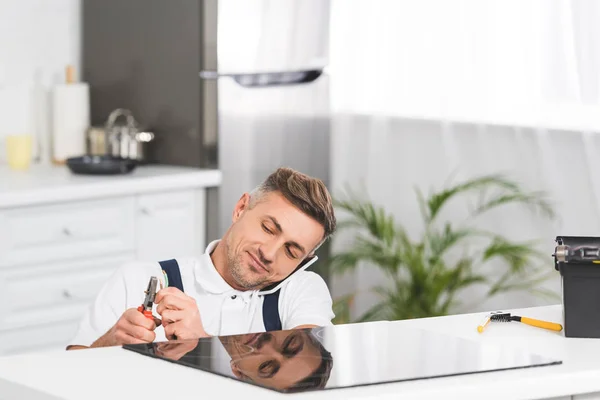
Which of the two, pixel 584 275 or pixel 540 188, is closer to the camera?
pixel 584 275

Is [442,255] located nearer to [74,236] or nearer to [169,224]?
[169,224]

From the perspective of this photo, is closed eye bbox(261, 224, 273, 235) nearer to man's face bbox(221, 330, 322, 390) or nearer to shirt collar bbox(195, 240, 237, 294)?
shirt collar bbox(195, 240, 237, 294)

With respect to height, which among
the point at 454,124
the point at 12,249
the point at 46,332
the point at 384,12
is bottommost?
the point at 46,332

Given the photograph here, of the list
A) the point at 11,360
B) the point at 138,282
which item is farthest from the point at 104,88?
the point at 11,360

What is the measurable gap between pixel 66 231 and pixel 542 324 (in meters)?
2.18

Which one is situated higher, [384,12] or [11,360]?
[384,12]

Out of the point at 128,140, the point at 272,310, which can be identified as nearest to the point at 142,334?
the point at 272,310

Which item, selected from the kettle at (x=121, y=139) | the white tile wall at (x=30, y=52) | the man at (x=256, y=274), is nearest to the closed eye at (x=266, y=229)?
the man at (x=256, y=274)

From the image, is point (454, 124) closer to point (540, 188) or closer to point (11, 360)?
point (540, 188)

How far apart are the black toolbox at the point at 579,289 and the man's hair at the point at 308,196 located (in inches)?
19.1

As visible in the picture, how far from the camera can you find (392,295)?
4.31 m

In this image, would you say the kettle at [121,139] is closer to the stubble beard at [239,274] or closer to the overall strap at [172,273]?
the overall strap at [172,273]

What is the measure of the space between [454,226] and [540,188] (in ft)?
1.49

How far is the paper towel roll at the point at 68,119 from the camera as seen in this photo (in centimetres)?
447
